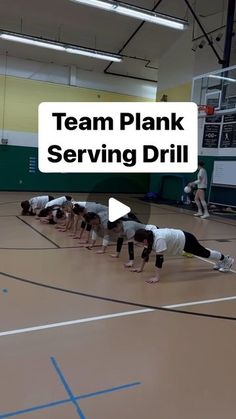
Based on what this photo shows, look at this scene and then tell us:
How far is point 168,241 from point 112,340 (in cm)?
166

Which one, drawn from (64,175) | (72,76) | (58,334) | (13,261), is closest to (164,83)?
(72,76)

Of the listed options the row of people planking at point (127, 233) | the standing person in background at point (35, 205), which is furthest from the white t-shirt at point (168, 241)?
the standing person in background at point (35, 205)

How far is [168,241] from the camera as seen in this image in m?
4.07

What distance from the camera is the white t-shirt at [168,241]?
3.92 m

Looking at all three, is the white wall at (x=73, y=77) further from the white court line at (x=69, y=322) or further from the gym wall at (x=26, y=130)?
the white court line at (x=69, y=322)

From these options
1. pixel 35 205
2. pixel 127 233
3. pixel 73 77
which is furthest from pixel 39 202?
pixel 73 77

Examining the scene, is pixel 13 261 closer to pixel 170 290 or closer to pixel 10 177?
pixel 170 290

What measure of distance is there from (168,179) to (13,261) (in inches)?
389

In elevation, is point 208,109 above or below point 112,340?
above

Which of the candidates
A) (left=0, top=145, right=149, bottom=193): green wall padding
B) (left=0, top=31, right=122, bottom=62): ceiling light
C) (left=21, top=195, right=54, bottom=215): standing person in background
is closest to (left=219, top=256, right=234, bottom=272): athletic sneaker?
(left=21, top=195, right=54, bottom=215): standing person in background

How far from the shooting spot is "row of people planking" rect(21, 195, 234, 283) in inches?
157

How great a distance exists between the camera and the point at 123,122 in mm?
7699

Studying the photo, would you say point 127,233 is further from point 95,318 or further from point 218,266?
point 95,318

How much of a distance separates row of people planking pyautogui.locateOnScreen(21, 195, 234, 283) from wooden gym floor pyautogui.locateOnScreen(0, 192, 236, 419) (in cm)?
22
